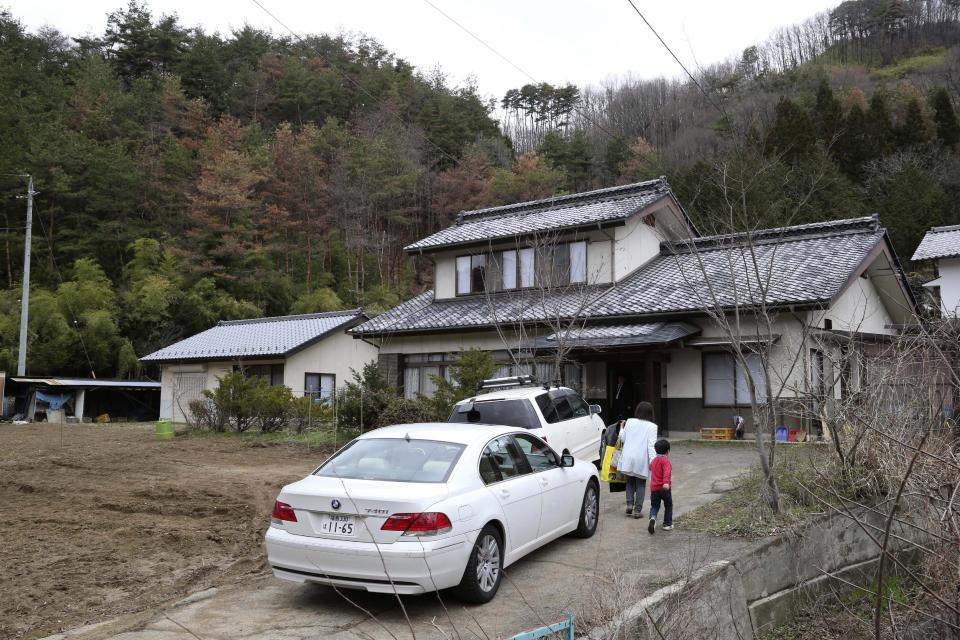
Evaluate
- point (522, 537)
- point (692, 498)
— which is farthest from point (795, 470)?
point (522, 537)

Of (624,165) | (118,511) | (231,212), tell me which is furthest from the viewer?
(624,165)

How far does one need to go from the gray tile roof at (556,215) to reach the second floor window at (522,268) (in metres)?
0.68

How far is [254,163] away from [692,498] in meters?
35.9

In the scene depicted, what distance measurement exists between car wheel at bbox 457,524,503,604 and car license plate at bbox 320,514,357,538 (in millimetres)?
947

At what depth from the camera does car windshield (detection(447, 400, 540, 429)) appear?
10.5 metres

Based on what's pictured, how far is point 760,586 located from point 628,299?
1291 centimetres

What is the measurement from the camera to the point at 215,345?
2855cm

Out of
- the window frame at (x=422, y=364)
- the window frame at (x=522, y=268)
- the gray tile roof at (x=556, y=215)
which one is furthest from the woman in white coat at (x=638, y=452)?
the window frame at (x=422, y=364)

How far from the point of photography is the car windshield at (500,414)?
34.4 ft

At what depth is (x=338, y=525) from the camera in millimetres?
5781

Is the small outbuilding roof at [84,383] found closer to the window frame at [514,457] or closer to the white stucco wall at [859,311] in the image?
the white stucco wall at [859,311]

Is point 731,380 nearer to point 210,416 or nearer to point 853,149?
point 210,416

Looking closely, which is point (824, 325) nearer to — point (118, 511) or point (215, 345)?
point (118, 511)

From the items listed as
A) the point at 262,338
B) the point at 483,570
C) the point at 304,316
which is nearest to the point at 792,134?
the point at 304,316
